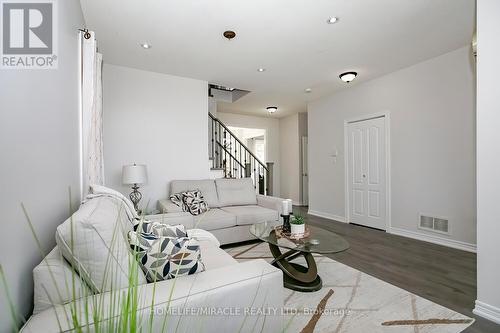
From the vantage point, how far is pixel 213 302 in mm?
1029

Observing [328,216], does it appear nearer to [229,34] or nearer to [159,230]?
[229,34]

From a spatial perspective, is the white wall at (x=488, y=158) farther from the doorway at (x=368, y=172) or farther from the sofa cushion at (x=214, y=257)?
the doorway at (x=368, y=172)

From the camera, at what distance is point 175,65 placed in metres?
3.65

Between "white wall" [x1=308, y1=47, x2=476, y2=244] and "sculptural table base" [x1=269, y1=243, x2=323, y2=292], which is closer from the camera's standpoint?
"sculptural table base" [x1=269, y1=243, x2=323, y2=292]

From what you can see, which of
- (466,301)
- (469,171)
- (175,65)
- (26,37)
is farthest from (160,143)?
(469,171)

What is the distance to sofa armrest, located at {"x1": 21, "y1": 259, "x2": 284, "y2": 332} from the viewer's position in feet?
3.03

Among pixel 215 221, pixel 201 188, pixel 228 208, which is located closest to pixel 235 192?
pixel 228 208

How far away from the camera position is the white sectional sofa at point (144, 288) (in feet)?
3.00

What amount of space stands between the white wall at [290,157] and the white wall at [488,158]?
16.4 feet

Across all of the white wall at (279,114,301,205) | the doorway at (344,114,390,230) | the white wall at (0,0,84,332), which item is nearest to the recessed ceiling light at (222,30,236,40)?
the white wall at (0,0,84,332)

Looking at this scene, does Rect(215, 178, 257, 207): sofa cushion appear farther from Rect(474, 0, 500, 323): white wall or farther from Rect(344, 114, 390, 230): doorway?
Rect(474, 0, 500, 323): white wall

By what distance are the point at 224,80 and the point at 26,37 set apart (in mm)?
3249

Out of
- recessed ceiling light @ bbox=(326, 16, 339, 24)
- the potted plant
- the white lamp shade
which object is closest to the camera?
the potted plant

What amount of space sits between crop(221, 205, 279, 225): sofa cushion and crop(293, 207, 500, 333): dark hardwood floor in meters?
0.99
